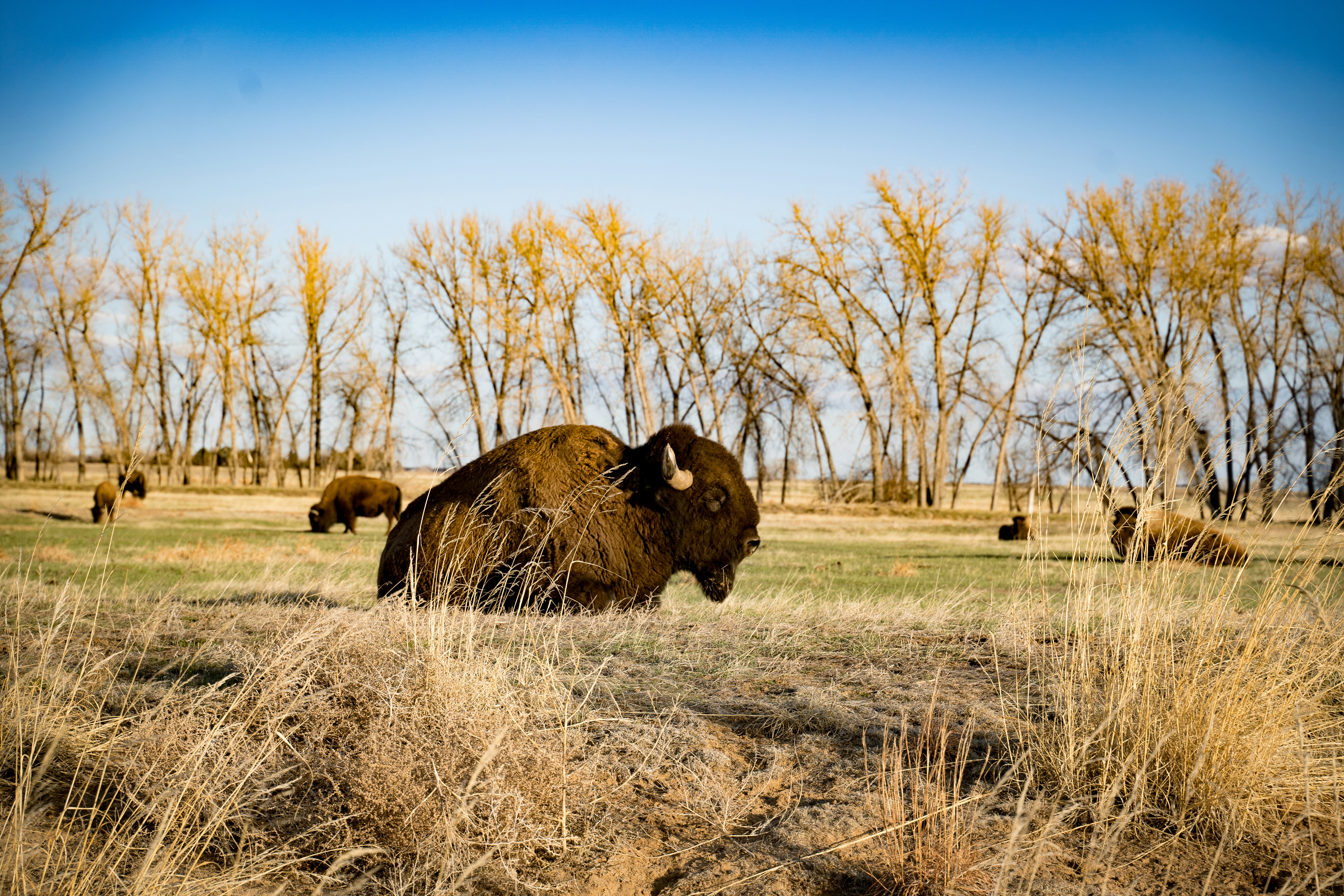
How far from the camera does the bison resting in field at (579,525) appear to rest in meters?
7.02

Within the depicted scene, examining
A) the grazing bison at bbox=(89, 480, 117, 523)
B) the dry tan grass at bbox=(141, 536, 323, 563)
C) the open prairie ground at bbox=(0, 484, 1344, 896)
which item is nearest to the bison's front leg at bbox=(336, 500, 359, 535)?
the dry tan grass at bbox=(141, 536, 323, 563)

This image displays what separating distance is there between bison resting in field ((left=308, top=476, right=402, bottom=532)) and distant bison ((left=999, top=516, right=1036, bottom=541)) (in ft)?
65.1

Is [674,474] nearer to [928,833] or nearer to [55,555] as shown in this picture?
[928,833]

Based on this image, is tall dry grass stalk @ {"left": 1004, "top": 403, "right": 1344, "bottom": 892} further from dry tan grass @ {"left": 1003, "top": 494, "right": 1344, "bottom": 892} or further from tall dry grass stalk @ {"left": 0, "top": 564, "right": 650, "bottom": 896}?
tall dry grass stalk @ {"left": 0, "top": 564, "right": 650, "bottom": 896}

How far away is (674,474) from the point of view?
7305mm

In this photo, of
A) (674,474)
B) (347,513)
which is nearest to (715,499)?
(674,474)

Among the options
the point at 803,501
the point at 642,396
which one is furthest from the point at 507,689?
the point at 803,501

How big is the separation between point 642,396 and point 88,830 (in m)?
39.1

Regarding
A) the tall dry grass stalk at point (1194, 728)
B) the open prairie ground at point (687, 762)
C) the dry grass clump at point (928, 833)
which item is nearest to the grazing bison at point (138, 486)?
the open prairie ground at point (687, 762)

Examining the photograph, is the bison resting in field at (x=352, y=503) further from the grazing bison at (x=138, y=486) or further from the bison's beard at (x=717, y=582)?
the bison's beard at (x=717, y=582)

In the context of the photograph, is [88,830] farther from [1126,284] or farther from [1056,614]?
[1126,284]

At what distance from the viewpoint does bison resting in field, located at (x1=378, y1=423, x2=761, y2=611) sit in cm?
702

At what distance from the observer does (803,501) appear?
147 ft

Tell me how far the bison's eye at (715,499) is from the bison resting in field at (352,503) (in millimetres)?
21291
